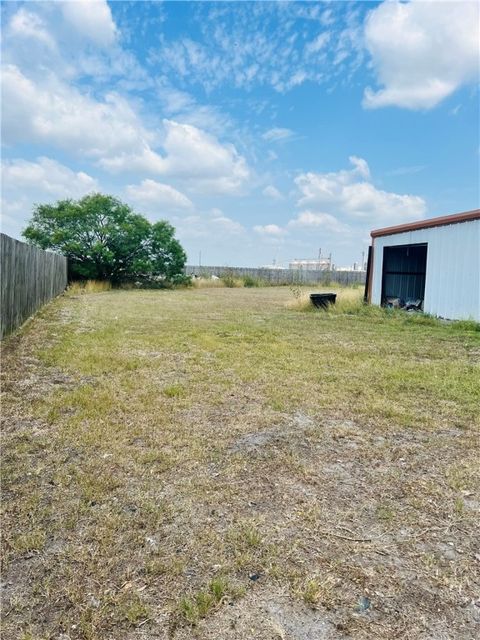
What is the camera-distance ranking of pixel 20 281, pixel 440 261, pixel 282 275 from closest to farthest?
pixel 20 281, pixel 440 261, pixel 282 275

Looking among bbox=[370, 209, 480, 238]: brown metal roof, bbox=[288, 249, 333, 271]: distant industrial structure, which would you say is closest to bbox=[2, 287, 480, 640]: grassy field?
bbox=[370, 209, 480, 238]: brown metal roof

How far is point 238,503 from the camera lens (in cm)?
199

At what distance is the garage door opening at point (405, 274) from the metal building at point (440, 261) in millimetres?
60

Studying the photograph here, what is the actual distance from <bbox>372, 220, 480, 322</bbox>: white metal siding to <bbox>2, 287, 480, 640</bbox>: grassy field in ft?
14.7

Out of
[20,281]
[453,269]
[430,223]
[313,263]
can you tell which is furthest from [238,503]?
[313,263]

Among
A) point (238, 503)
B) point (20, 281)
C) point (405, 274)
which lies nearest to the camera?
point (238, 503)

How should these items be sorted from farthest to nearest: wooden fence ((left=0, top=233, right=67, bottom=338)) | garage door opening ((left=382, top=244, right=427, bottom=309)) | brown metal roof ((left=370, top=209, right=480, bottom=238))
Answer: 1. garage door opening ((left=382, top=244, right=427, bottom=309))
2. brown metal roof ((left=370, top=209, right=480, bottom=238))
3. wooden fence ((left=0, top=233, right=67, bottom=338))

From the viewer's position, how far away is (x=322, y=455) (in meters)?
2.52

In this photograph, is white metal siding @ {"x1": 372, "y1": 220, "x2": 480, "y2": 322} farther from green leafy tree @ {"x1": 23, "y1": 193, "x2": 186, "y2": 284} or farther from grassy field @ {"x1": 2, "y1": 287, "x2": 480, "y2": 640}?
green leafy tree @ {"x1": 23, "y1": 193, "x2": 186, "y2": 284}

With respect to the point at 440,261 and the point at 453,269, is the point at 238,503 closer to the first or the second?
the point at 453,269

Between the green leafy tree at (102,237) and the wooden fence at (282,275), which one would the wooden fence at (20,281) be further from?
the wooden fence at (282,275)

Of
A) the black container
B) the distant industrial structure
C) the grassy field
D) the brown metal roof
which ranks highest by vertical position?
the distant industrial structure

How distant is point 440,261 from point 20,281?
8.28 meters

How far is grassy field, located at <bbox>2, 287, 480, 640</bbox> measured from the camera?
136 cm
